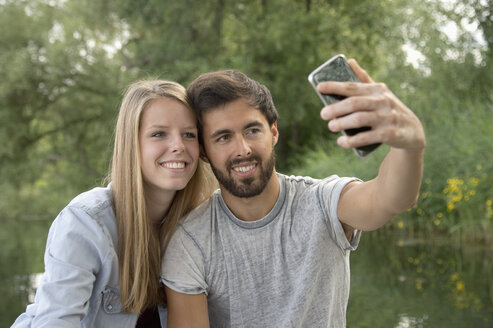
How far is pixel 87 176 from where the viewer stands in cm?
1534

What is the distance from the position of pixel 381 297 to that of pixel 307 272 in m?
2.35

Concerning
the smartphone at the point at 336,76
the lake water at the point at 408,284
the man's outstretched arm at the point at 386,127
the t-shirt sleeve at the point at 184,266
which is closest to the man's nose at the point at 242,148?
the t-shirt sleeve at the point at 184,266

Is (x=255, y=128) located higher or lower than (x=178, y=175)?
higher

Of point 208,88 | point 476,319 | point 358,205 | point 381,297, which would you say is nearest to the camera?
point 358,205

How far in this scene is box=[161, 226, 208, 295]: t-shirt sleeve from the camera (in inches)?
87.0

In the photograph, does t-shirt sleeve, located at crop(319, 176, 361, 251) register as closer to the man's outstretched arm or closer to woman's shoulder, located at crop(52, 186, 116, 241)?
the man's outstretched arm

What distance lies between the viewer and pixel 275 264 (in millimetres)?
2217

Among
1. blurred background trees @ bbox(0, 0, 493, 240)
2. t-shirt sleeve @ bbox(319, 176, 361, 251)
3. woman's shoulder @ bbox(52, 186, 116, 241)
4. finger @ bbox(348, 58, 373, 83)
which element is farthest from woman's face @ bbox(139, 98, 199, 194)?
blurred background trees @ bbox(0, 0, 493, 240)

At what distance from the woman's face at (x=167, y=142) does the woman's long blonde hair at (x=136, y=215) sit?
3cm

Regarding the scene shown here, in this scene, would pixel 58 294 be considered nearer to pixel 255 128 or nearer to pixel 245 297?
pixel 245 297

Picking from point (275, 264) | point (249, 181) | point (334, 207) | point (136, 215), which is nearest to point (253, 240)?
point (275, 264)

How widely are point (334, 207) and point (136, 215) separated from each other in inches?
32.2

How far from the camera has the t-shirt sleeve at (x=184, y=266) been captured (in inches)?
87.0

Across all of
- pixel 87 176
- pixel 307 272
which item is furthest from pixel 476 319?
pixel 87 176
